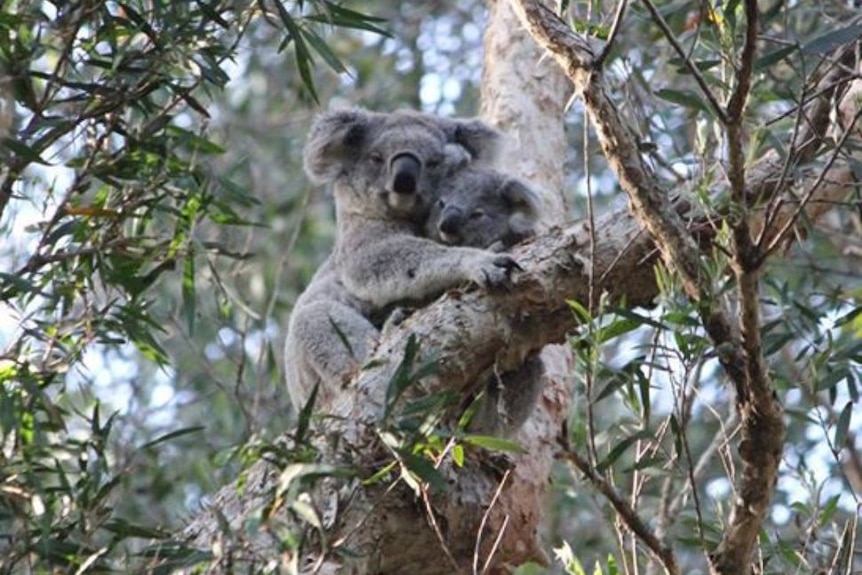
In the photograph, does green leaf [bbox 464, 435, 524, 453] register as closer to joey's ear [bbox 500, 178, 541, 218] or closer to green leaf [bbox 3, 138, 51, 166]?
green leaf [bbox 3, 138, 51, 166]

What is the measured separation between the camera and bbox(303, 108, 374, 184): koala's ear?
5500mm

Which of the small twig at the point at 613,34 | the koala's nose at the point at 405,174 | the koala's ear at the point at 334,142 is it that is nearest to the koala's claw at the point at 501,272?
the small twig at the point at 613,34

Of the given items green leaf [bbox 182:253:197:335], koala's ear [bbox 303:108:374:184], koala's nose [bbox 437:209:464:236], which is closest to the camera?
green leaf [bbox 182:253:197:335]

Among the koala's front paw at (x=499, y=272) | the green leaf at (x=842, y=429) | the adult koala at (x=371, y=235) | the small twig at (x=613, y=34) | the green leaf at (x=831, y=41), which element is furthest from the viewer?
the adult koala at (x=371, y=235)

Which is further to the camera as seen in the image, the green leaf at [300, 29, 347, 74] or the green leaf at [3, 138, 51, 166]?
the green leaf at [300, 29, 347, 74]

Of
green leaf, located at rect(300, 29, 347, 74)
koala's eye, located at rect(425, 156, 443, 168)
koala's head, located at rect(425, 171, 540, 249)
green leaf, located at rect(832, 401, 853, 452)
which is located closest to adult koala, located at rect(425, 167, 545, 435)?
koala's head, located at rect(425, 171, 540, 249)

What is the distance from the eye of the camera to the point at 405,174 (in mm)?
5109

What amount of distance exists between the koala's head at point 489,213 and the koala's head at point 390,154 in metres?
0.22

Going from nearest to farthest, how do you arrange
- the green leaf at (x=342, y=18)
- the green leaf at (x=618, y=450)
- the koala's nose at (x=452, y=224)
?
the green leaf at (x=618, y=450), the green leaf at (x=342, y=18), the koala's nose at (x=452, y=224)

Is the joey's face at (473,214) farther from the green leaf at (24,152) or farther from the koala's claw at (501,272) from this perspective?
the green leaf at (24,152)

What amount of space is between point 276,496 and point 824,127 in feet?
5.99

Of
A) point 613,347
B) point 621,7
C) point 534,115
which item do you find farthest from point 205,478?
point 621,7

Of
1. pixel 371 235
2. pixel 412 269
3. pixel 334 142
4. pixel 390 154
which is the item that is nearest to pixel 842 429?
pixel 412 269

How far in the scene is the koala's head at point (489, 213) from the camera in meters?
4.86
